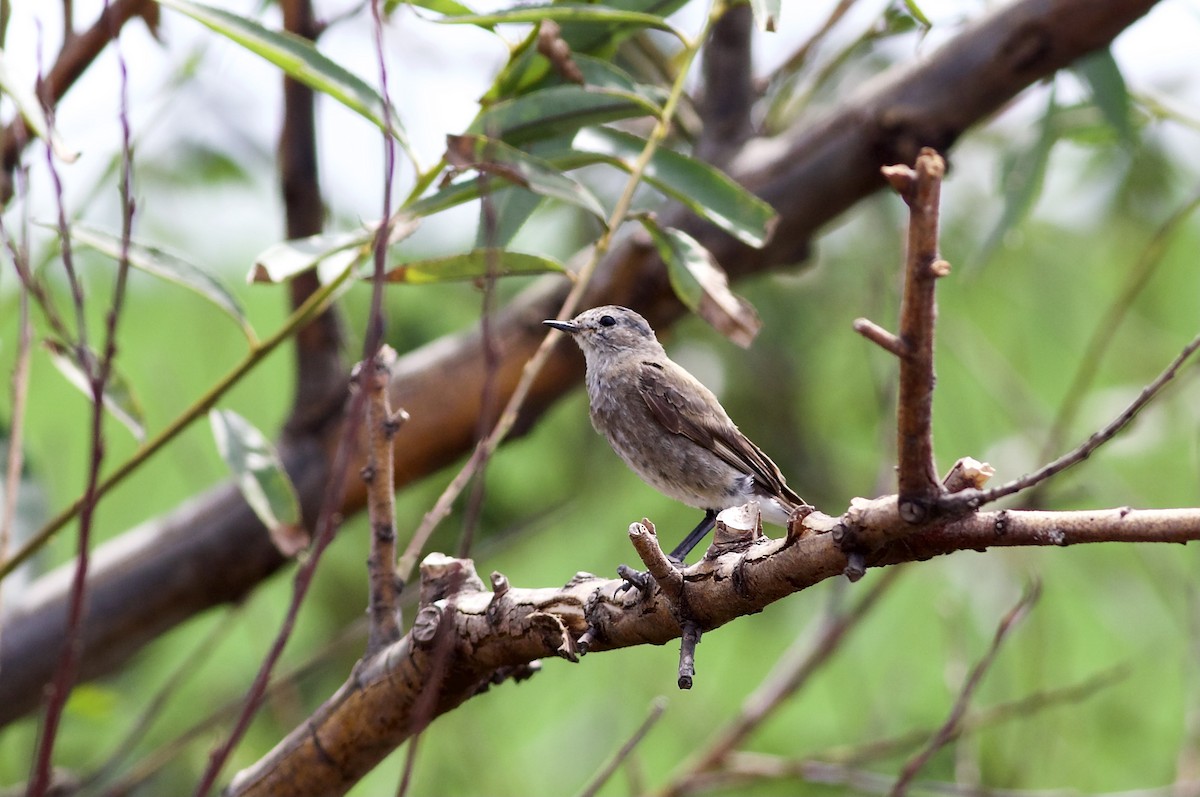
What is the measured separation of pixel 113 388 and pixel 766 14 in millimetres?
1249

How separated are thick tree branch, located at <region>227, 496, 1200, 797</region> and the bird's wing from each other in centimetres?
74

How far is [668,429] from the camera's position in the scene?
7.38ft

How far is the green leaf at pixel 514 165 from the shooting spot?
165cm

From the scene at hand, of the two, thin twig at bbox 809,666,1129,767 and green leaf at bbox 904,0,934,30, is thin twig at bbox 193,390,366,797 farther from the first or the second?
thin twig at bbox 809,666,1129,767

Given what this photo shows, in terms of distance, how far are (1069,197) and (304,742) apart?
3.35 metres

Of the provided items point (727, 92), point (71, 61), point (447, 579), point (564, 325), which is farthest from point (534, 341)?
point (447, 579)

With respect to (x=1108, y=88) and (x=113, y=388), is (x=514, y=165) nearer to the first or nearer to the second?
(x=113, y=388)

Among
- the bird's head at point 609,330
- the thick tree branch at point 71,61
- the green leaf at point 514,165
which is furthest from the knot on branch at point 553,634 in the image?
the thick tree branch at point 71,61

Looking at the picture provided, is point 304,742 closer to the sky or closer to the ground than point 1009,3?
closer to the ground

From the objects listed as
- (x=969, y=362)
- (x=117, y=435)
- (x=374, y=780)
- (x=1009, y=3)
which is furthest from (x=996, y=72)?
(x=117, y=435)

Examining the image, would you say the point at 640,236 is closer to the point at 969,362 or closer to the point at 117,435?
the point at 969,362

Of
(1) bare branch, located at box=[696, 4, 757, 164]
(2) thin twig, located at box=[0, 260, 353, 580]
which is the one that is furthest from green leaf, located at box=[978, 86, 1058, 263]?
(2) thin twig, located at box=[0, 260, 353, 580]

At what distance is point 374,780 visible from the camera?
3918 mm

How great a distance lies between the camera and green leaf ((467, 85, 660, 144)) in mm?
1810
